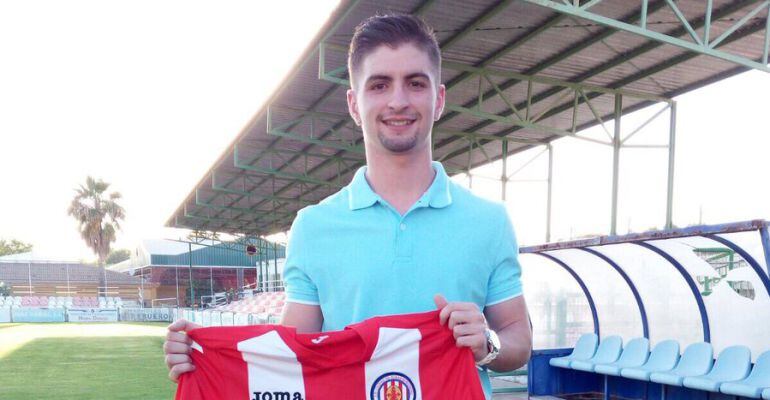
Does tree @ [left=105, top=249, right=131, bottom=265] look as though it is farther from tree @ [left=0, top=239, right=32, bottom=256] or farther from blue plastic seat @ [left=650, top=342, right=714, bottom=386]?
blue plastic seat @ [left=650, top=342, right=714, bottom=386]

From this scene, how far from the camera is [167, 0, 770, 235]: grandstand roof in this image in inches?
403

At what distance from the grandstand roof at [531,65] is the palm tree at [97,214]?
35179mm

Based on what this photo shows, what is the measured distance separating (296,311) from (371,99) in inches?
30.6

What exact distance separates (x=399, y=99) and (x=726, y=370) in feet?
28.6

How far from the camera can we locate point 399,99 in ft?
6.94

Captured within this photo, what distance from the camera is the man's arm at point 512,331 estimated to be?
7.34 ft

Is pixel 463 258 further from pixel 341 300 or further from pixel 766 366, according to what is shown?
pixel 766 366

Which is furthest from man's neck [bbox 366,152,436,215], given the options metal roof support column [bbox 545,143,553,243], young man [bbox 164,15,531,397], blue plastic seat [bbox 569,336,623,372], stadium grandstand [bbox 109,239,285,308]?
stadium grandstand [bbox 109,239,285,308]

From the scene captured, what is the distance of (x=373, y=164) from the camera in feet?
7.67

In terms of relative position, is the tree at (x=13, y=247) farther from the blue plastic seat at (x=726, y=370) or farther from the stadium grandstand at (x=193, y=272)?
the blue plastic seat at (x=726, y=370)


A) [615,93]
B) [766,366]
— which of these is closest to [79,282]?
[615,93]

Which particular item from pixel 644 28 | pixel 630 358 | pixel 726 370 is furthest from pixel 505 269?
pixel 630 358

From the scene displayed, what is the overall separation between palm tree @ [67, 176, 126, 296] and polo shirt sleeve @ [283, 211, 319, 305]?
53850 mm

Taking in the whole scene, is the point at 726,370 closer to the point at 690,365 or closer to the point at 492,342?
the point at 690,365
